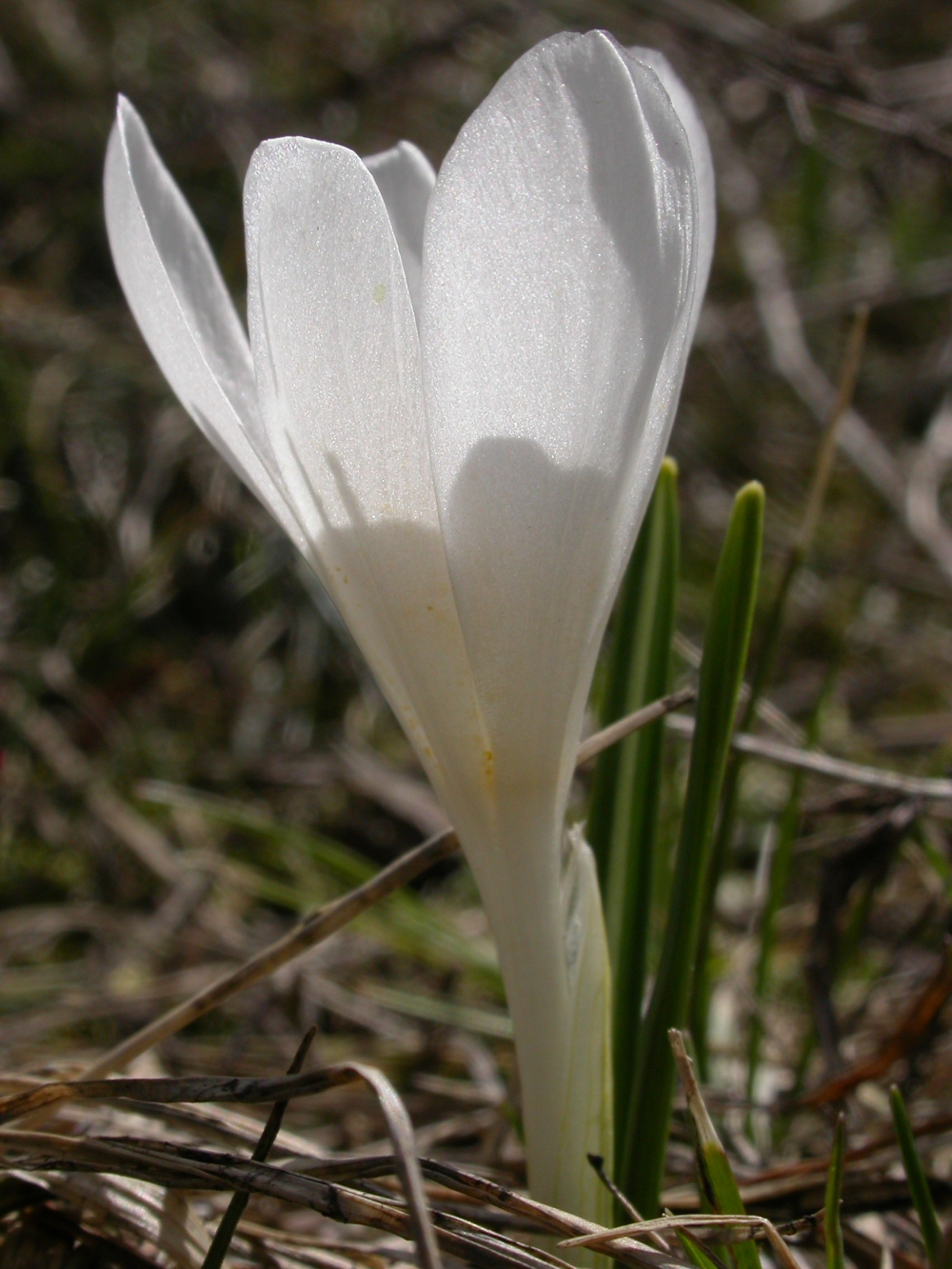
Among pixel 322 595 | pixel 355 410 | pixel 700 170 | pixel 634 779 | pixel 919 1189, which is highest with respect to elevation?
pixel 700 170

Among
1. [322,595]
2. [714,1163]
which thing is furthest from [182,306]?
[322,595]

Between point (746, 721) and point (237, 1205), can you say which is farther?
point (746, 721)

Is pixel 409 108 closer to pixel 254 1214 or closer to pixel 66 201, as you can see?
pixel 66 201

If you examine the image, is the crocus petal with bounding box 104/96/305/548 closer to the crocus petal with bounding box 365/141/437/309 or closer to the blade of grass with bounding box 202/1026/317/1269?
the crocus petal with bounding box 365/141/437/309

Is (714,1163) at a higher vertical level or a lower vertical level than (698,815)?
lower

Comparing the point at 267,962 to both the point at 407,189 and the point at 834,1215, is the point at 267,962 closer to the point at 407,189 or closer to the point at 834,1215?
the point at 834,1215

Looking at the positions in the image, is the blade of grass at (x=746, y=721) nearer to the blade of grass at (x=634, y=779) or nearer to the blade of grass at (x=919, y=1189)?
the blade of grass at (x=634, y=779)

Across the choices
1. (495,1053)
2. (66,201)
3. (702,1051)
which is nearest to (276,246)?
(702,1051)
